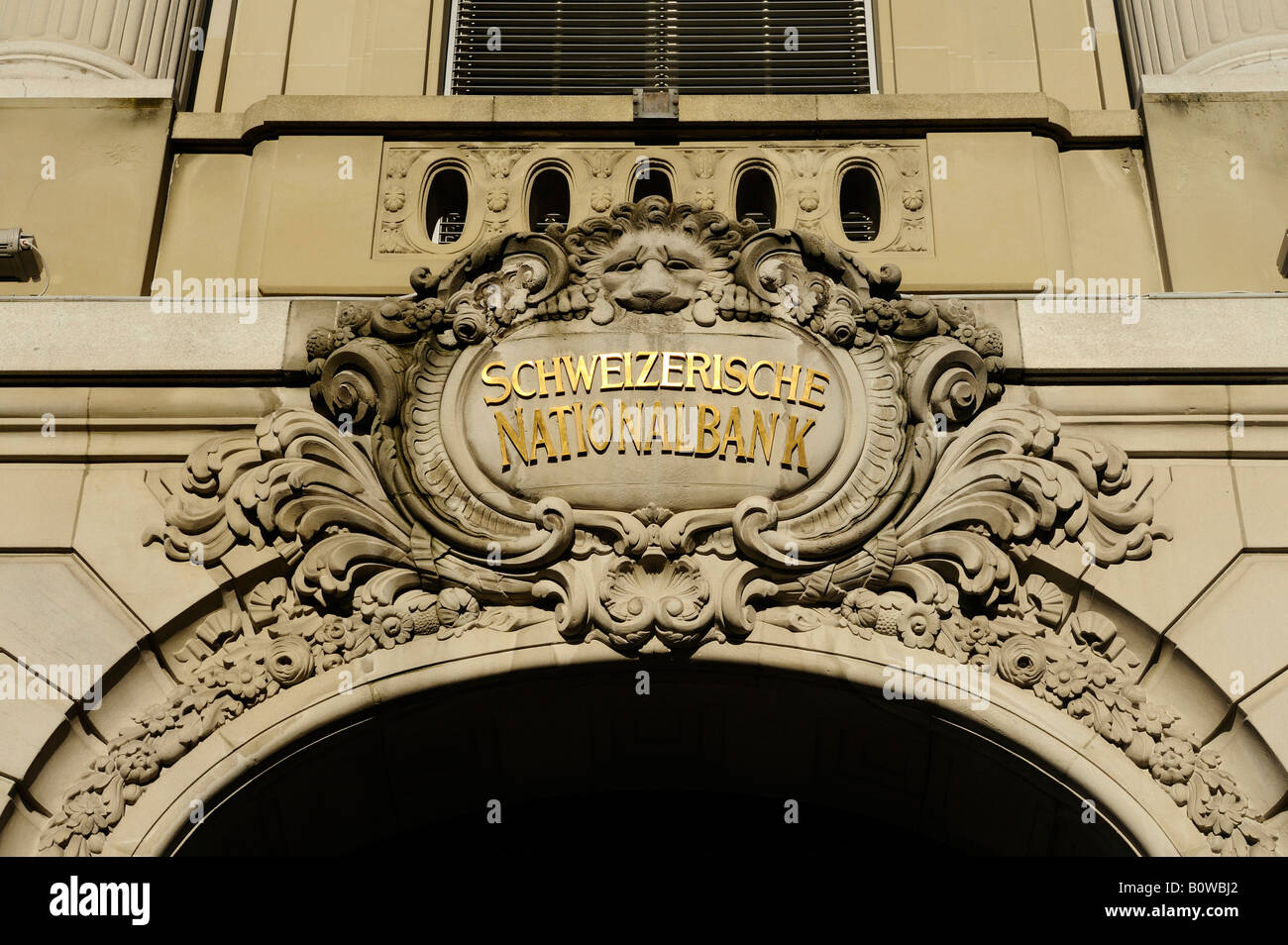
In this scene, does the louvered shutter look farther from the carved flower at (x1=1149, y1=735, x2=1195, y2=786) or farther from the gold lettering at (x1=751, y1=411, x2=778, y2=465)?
the carved flower at (x1=1149, y1=735, x2=1195, y2=786)

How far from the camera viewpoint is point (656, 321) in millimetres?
9672

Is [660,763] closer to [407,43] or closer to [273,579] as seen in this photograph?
[273,579]

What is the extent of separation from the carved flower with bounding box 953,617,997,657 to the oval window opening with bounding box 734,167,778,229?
2781 mm

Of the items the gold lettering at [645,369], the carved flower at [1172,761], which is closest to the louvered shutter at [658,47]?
the gold lettering at [645,369]

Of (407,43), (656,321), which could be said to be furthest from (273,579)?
(407,43)

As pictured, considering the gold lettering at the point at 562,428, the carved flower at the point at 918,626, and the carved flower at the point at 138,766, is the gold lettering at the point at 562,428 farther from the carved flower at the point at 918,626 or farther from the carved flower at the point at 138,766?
the carved flower at the point at 138,766

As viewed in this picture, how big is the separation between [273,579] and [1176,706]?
4.53 metres

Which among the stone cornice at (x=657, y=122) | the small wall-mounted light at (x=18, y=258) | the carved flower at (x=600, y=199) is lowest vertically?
the small wall-mounted light at (x=18, y=258)

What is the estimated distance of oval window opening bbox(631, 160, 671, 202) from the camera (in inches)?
426

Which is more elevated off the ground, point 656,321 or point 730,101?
point 730,101

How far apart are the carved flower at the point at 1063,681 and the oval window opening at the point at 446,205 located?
4.21 meters


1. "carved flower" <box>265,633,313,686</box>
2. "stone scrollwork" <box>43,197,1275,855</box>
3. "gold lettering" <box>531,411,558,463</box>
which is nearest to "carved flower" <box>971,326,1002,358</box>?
"stone scrollwork" <box>43,197,1275,855</box>

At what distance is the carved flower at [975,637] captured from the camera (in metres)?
9.10
